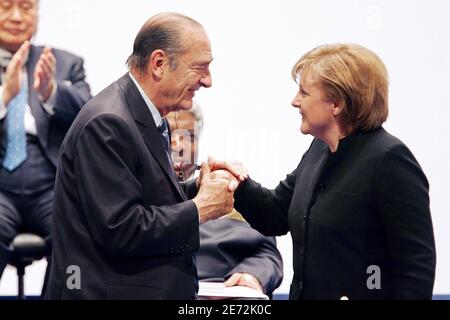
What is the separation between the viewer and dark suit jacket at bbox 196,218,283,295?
3443 mm

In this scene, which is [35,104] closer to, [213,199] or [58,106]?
[58,106]

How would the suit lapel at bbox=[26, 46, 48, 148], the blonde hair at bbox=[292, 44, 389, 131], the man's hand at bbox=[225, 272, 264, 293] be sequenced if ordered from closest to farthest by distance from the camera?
the blonde hair at bbox=[292, 44, 389, 131]
the man's hand at bbox=[225, 272, 264, 293]
the suit lapel at bbox=[26, 46, 48, 148]

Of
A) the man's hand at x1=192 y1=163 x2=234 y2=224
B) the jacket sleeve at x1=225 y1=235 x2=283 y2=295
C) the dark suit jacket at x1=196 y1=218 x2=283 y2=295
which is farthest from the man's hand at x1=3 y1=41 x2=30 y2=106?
the man's hand at x1=192 y1=163 x2=234 y2=224

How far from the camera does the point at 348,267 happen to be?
256 centimetres

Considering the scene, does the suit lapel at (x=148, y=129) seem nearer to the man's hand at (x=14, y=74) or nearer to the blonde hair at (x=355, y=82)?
the blonde hair at (x=355, y=82)

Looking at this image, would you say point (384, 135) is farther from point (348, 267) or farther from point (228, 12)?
point (228, 12)

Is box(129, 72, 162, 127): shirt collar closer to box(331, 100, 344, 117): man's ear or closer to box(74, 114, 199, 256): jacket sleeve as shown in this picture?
box(74, 114, 199, 256): jacket sleeve

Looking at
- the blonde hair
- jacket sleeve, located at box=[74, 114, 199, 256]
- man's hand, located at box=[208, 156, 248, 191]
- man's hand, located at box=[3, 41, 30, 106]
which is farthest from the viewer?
man's hand, located at box=[3, 41, 30, 106]

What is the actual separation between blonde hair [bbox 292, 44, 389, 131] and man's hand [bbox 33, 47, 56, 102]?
1.32 metres

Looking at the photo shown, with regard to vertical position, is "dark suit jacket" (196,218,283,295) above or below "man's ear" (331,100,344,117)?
below

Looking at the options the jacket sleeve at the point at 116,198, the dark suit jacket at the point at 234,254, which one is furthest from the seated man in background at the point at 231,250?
the jacket sleeve at the point at 116,198
